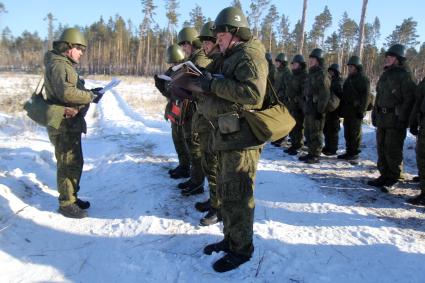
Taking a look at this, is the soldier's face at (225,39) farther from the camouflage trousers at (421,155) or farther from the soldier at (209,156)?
the camouflage trousers at (421,155)

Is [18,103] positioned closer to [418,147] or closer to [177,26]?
[418,147]

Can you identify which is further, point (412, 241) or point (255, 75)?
point (412, 241)

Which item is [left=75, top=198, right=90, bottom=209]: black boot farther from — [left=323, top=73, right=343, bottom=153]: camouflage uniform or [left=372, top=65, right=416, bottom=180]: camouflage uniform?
[left=323, top=73, right=343, bottom=153]: camouflage uniform

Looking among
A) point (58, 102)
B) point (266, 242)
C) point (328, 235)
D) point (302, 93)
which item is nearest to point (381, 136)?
point (302, 93)

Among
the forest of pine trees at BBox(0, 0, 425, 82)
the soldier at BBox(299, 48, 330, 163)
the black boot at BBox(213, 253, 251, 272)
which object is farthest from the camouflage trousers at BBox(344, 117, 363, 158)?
the forest of pine trees at BBox(0, 0, 425, 82)

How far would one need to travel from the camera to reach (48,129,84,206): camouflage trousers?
195 inches

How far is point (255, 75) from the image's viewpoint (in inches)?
128

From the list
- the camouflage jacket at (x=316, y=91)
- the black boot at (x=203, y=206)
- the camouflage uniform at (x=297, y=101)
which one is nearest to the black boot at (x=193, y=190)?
the black boot at (x=203, y=206)

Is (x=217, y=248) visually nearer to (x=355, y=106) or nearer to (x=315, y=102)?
(x=315, y=102)

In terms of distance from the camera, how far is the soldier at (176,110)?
5629 mm

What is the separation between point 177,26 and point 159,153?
51.3 metres

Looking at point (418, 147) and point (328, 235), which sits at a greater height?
point (418, 147)

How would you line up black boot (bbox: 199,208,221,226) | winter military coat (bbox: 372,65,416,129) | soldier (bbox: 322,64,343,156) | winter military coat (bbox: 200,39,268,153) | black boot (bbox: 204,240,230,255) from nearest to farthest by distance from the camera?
1. winter military coat (bbox: 200,39,268,153)
2. black boot (bbox: 204,240,230,255)
3. black boot (bbox: 199,208,221,226)
4. winter military coat (bbox: 372,65,416,129)
5. soldier (bbox: 322,64,343,156)

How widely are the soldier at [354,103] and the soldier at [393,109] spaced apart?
1.73 metres
